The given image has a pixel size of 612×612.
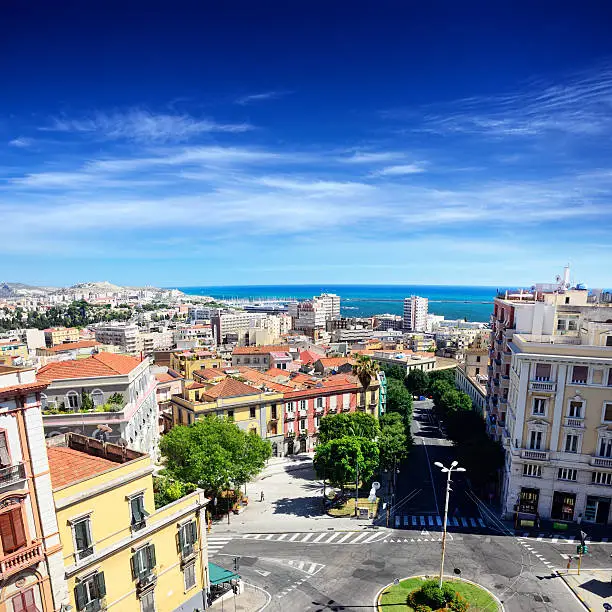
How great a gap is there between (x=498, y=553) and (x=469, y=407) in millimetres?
43547

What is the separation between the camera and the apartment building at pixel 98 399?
44969mm

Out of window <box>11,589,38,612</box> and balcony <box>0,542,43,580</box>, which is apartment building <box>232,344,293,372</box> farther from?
balcony <box>0,542,43,580</box>

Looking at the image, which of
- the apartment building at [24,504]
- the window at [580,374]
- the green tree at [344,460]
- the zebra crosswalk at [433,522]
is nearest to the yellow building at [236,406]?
the green tree at [344,460]

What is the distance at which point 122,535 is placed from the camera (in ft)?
94.2

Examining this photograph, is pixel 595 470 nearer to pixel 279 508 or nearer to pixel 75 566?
pixel 279 508

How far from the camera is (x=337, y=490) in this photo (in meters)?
60.4

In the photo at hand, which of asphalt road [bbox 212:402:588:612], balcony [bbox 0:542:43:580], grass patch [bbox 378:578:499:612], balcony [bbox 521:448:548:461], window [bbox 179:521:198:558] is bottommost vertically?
asphalt road [bbox 212:402:588:612]

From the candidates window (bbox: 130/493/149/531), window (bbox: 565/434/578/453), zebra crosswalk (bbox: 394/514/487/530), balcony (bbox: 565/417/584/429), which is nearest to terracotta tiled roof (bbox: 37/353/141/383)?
window (bbox: 130/493/149/531)

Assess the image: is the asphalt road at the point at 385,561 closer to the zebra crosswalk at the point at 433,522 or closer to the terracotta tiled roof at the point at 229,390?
the zebra crosswalk at the point at 433,522

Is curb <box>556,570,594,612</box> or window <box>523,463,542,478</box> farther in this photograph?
window <box>523,463,542,478</box>

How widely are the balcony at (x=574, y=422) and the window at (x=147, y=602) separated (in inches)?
1731

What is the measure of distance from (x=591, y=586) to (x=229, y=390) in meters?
50.3

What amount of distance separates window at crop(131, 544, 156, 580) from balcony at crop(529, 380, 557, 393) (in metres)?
41.4

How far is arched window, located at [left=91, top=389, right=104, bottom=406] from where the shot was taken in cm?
4847
